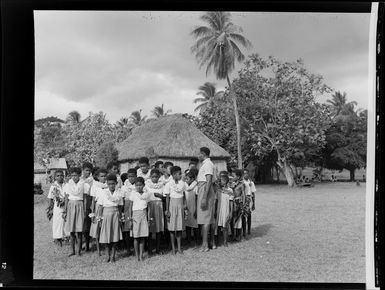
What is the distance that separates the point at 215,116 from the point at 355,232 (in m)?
2.45

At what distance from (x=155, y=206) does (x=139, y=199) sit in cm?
26

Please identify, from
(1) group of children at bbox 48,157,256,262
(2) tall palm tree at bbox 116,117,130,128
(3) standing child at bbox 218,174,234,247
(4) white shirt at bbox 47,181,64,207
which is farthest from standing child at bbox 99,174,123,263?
(3) standing child at bbox 218,174,234,247

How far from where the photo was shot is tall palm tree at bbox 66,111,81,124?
5656mm

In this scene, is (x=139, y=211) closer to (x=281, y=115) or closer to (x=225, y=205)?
(x=225, y=205)

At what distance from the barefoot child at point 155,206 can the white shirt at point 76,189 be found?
81 cm

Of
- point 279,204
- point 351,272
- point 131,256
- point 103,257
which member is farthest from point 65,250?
point 351,272

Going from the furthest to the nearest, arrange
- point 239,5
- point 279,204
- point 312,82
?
point 279,204, point 312,82, point 239,5

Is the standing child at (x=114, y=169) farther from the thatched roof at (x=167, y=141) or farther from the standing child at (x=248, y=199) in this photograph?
the standing child at (x=248, y=199)

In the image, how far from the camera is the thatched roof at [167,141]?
5.80m

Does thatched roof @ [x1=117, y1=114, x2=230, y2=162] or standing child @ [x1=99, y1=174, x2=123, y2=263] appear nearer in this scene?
standing child @ [x1=99, y1=174, x2=123, y2=263]

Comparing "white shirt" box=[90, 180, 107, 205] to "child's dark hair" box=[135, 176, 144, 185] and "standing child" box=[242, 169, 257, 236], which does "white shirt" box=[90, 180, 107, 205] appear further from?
"standing child" box=[242, 169, 257, 236]

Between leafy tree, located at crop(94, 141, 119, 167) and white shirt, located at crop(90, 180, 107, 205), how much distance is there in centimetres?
34

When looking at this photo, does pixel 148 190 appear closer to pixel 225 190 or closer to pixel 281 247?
pixel 225 190

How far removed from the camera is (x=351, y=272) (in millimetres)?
5199
